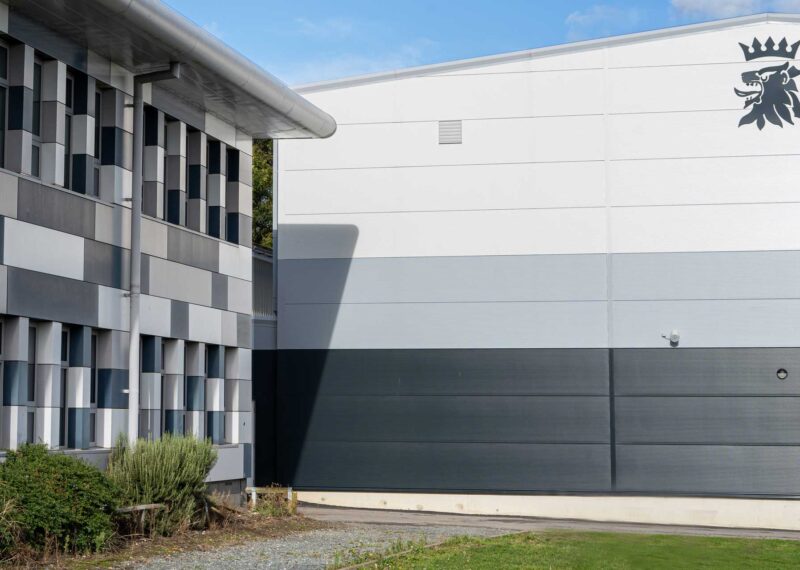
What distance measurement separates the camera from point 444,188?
28.7 meters

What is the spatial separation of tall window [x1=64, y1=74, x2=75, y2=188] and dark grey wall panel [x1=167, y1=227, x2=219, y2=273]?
9.80ft

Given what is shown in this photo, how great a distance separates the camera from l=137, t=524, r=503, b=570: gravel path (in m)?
15.2

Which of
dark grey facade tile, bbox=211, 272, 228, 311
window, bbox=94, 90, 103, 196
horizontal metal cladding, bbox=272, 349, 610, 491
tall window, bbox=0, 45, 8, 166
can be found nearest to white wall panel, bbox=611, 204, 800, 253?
horizontal metal cladding, bbox=272, 349, 610, 491

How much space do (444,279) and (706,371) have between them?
643 cm

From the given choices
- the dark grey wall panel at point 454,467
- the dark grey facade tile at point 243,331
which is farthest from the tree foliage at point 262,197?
the dark grey facade tile at point 243,331

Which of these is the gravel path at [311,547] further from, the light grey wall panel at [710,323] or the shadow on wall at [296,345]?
the light grey wall panel at [710,323]

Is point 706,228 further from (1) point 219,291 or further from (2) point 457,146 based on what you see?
(1) point 219,291

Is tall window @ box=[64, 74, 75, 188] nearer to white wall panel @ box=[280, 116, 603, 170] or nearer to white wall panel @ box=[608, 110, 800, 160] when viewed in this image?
white wall panel @ box=[280, 116, 603, 170]

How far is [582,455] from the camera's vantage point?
27.5 metres

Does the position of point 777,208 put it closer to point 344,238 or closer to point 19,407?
point 344,238

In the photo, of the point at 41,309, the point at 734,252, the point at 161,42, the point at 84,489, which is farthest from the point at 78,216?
the point at 734,252

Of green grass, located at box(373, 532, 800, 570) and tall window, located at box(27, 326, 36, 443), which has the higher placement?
tall window, located at box(27, 326, 36, 443)

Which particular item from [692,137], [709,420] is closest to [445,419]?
[709,420]

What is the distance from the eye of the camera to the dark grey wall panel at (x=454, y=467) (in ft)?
90.2
